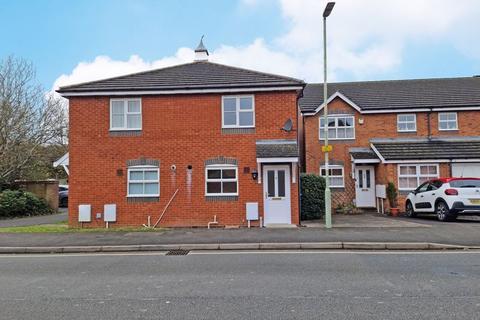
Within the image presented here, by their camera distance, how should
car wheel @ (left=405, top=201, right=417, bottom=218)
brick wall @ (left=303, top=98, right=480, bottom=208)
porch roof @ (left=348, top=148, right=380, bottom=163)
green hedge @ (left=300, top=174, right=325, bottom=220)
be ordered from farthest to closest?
1. brick wall @ (left=303, top=98, right=480, bottom=208)
2. porch roof @ (left=348, top=148, right=380, bottom=163)
3. car wheel @ (left=405, top=201, right=417, bottom=218)
4. green hedge @ (left=300, top=174, right=325, bottom=220)

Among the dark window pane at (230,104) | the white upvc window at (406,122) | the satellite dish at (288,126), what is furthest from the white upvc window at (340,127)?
the dark window pane at (230,104)

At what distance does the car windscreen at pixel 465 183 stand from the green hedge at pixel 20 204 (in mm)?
20779

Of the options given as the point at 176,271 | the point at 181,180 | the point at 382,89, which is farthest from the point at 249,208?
the point at 382,89

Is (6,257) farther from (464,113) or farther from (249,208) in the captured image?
(464,113)

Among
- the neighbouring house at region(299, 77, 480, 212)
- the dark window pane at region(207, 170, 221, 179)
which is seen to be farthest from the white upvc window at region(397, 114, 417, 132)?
the dark window pane at region(207, 170, 221, 179)

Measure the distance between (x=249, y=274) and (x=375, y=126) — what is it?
1814cm

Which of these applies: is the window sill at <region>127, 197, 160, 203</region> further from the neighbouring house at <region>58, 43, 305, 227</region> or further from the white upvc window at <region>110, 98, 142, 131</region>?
the white upvc window at <region>110, 98, 142, 131</region>

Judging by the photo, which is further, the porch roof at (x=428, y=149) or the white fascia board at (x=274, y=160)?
the porch roof at (x=428, y=149)

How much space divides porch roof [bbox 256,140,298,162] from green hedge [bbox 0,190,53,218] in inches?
556

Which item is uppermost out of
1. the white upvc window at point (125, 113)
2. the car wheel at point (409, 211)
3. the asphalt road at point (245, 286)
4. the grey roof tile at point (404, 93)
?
the grey roof tile at point (404, 93)

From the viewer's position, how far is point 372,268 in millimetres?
7824

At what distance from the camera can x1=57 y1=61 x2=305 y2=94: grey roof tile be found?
617 inches

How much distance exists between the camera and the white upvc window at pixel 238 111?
51.9ft

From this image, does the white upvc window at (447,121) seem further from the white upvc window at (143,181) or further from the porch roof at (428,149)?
the white upvc window at (143,181)
